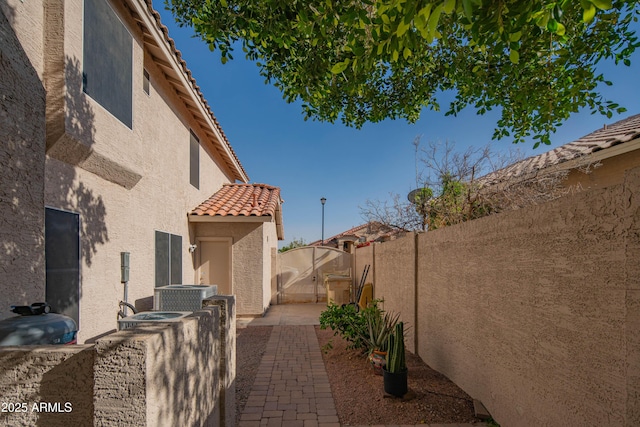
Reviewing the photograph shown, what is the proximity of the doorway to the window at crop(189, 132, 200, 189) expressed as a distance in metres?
1.93

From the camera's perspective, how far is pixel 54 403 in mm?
1866

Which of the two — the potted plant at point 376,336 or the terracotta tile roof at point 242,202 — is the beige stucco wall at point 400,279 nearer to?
the potted plant at point 376,336

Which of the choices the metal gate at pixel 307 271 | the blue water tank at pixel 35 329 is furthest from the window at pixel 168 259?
the metal gate at pixel 307 271

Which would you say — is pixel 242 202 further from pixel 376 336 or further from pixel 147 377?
pixel 147 377

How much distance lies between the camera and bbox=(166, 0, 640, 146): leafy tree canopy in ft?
11.1

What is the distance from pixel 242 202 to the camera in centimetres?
1125

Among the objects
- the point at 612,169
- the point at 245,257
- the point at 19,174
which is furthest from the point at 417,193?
the point at 19,174

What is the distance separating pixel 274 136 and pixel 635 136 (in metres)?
15.4

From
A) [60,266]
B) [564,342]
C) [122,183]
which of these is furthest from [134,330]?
[122,183]

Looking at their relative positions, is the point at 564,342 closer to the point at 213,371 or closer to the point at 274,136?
the point at 213,371

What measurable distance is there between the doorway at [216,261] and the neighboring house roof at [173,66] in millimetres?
3582

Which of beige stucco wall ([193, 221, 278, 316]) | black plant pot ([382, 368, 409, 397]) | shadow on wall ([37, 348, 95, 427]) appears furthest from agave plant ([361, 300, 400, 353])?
beige stucco wall ([193, 221, 278, 316])

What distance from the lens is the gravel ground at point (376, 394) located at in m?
4.06

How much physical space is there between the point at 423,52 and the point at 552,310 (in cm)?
480
